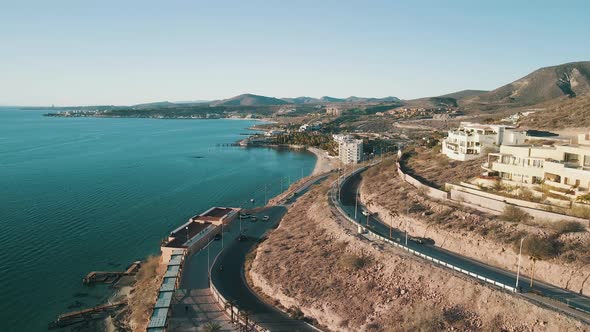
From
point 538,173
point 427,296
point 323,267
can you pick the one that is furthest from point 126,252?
point 538,173

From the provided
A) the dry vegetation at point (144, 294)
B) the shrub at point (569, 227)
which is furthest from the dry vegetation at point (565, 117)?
the dry vegetation at point (144, 294)

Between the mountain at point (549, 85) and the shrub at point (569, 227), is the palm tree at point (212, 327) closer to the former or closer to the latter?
the shrub at point (569, 227)

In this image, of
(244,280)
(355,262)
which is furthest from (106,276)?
(355,262)

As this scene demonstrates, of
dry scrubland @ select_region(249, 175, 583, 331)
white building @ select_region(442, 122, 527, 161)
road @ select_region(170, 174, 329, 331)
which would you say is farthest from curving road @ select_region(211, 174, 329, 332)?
white building @ select_region(442, 122, 527, 161)

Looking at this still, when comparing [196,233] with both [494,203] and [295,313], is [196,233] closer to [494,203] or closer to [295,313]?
[295,313]

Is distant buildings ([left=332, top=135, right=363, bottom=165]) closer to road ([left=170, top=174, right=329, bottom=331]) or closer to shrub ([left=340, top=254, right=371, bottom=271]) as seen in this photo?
road ([left=170, top=174, right=329, bottom=331])

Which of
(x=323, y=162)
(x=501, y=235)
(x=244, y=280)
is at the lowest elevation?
(x=323, y=162)
